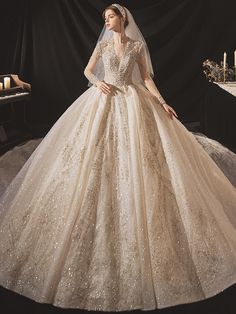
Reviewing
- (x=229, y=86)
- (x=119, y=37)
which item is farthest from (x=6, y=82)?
(x=229, y=86)

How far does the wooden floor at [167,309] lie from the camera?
90.0 inches

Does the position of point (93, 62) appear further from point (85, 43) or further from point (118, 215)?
point (85, 43)

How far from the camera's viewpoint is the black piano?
5.40 metres

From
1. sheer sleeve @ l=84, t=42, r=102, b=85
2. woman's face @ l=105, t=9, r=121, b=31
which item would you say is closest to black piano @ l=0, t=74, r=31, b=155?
Answer: sheer sleeve @ l=84, t=42, r=102, b=85

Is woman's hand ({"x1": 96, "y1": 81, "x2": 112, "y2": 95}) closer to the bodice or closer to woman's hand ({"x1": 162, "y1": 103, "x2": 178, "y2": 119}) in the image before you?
the bodice

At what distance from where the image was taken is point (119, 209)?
2.61 metres

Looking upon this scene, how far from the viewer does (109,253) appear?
2438 mm

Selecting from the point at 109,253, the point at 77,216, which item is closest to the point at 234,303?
the point at 109,253

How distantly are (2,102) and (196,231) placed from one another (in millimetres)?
3216

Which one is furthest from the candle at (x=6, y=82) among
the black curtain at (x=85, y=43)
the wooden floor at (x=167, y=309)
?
the wooden floor at (x=167, y=309)

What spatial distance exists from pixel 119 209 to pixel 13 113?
3.50 metres

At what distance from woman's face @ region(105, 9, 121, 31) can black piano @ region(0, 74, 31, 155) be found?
2421 millimetres

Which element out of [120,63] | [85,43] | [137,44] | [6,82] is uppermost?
[137,44]

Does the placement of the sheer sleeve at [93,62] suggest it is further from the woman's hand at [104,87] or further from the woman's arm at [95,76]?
the woman's hand at [104,87]
